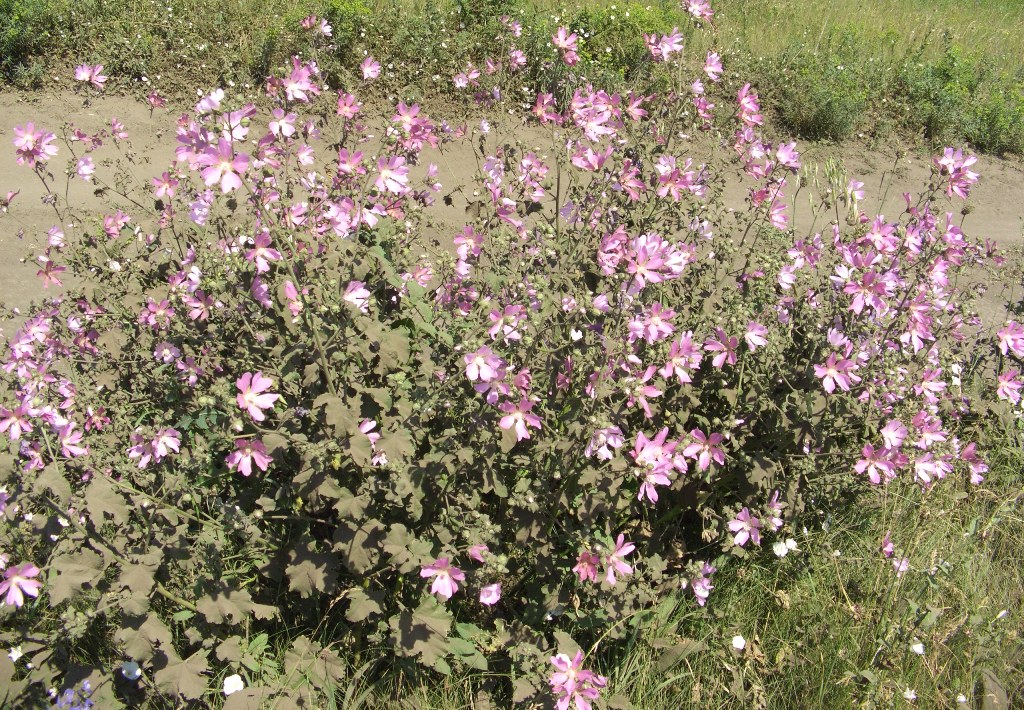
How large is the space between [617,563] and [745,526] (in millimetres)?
523

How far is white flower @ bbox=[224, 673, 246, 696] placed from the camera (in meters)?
2.44

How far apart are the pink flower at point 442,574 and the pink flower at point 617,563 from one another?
44 centimetres

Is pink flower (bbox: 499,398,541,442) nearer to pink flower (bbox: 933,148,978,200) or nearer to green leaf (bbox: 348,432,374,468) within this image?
green leaf (bbox: 348,432,374,468)

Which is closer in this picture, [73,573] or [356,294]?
[73,573]

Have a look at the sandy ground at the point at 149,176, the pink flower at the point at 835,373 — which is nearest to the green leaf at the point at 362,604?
the pink flower at the point at 835,373

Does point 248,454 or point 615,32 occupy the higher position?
point 248,454

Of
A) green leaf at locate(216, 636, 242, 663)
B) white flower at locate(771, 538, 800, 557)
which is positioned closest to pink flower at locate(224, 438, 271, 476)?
green leaf at locate(216, 636, 242, 663)

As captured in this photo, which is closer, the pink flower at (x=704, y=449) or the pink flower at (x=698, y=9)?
the pink flower at (x=704, y=449)

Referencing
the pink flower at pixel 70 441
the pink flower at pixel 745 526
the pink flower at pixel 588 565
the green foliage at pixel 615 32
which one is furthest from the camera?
the green foliage at pixel 615 32

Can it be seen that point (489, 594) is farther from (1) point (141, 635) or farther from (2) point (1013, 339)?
(2) point (1013, 339)

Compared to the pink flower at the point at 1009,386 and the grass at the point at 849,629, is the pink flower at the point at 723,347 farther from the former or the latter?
the pink flower at the point at 1009,386

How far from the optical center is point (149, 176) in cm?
587

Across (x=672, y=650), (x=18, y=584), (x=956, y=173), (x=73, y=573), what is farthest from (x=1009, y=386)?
(x=18, y=584)

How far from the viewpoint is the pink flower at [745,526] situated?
8.93 ft
